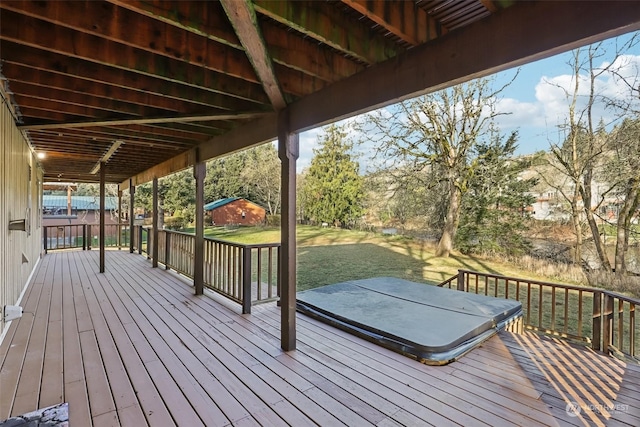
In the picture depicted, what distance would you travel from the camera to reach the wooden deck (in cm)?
213

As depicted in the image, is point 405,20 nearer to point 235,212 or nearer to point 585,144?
point 585,144

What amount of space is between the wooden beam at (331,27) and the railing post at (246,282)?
2943 mm

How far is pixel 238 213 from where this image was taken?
956 inches

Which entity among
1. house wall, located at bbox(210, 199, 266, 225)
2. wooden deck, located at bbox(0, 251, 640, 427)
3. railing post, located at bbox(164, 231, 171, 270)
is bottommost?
wooden deck, located at bbox(0, 251, 640, 427)

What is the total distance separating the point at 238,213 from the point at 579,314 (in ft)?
73.5

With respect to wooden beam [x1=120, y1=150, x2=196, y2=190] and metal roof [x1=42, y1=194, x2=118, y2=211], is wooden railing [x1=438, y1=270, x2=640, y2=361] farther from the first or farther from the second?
metal roof [x1=42, y1=194, x2=118, y2=211]

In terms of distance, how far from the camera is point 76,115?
151 inches

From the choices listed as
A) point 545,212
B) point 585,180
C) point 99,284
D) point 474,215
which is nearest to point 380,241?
point 474,215

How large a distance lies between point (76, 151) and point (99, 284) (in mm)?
2631

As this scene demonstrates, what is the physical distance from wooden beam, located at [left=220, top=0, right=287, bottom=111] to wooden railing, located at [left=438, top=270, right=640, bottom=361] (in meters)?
4.04

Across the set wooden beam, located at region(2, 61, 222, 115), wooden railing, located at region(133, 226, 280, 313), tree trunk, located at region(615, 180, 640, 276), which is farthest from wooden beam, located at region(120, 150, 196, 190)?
tree trunk, located at region(615, 180, 640, 276)

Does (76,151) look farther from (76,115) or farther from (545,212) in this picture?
(545,212)

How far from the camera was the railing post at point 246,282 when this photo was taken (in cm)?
428

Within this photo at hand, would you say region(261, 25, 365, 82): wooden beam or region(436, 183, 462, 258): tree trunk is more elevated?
region(261, 25, 365, 82): wooden beam
